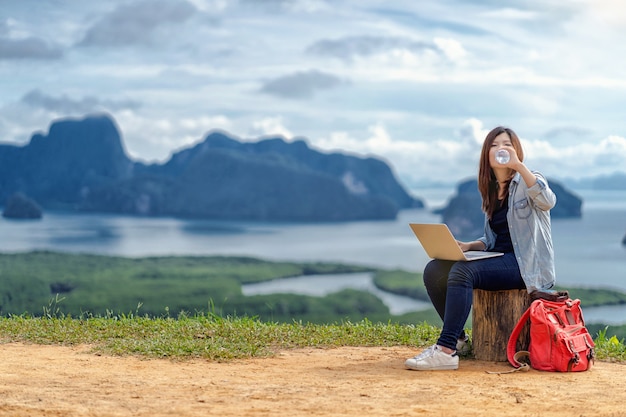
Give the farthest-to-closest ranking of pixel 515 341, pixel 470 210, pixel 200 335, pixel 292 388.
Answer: pixel 470 210
pixel 200 335
pixel 515 341
pixel 292 388

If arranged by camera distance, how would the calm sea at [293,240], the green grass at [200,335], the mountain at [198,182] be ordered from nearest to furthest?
the green grass at [200,335] → the calm sea at [293,240] → the mountain at [198,182]

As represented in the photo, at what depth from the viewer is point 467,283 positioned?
226 inches

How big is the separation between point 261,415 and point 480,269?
1980mm

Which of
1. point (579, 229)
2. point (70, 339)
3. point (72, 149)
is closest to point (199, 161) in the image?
point (72, 149)

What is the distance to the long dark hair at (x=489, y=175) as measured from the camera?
5859mm

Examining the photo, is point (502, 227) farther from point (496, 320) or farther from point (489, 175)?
point (496, 320)

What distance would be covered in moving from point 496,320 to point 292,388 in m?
1.68

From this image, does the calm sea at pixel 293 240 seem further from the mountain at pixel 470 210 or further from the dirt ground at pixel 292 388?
the dirt ground at pixel 292 388

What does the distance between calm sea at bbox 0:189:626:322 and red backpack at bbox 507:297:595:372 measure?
60.2 m

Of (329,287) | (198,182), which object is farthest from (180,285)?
(198,182)

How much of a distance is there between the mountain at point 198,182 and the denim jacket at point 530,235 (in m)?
120

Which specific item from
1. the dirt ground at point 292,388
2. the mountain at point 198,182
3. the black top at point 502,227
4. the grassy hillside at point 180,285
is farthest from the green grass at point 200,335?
the mountain at point 198,182

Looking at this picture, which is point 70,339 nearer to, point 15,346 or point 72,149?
point 15,346

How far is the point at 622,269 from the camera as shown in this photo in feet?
254
